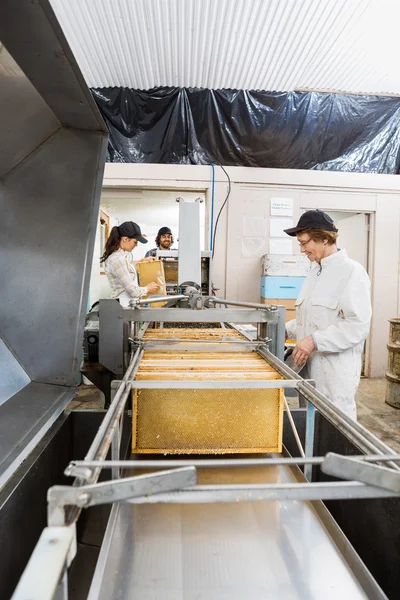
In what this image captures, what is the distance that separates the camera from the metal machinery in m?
0.51

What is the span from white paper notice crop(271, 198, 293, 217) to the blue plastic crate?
2.58ft

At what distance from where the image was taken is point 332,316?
68.9 inches

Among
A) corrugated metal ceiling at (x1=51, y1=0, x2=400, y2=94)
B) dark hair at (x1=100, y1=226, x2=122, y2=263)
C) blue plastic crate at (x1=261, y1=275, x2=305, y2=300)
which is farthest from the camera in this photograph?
blue plastic crate at (x1=261, y1=275, x2=305, y2=300)

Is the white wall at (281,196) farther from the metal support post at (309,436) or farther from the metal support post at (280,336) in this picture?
the metal support post at (309,436)

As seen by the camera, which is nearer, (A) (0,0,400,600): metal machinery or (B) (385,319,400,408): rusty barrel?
(A) (0,0,400,600): metal machinery

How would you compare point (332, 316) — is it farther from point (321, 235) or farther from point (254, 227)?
point (254, 227)

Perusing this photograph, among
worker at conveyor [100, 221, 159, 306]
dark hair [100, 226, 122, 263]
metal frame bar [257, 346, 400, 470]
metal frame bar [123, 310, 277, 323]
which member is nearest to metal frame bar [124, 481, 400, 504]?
metal frame bar [257, 346, 400, 470]

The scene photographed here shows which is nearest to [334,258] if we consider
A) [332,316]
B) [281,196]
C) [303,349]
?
[332,316]

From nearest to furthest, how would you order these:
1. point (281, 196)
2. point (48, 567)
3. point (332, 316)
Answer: point (48, 567)
point (332, 316)
point (281, 196)

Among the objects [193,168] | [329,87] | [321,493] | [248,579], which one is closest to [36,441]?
[248,579]

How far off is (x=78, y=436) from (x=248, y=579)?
88cm

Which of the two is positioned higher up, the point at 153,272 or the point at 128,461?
the point at 153,272

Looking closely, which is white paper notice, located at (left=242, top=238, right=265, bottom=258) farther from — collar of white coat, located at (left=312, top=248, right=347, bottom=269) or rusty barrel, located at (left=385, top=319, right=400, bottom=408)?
collar of white coat, located at (left=312, top=248, right=347, bottom=269)

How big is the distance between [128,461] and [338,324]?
4.51 ft
